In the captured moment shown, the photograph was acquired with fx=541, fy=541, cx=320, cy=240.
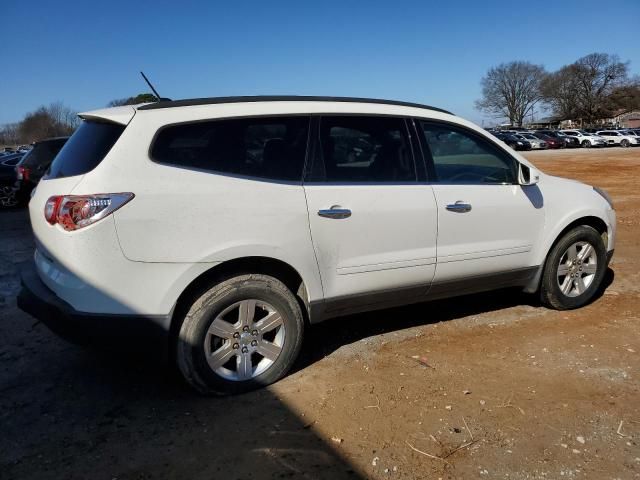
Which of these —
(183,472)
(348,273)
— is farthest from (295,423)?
(348,273)

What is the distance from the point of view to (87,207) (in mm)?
2943

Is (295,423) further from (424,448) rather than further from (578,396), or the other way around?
(578,396)

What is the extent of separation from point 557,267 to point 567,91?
9888 cm

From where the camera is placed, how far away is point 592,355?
3898 millimetres

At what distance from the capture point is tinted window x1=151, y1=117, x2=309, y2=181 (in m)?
3.18

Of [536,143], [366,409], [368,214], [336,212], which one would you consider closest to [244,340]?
[366,409]

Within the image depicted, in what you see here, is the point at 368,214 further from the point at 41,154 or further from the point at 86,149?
the point at 41,154

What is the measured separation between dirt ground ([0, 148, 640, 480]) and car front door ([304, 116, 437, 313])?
0.57 m

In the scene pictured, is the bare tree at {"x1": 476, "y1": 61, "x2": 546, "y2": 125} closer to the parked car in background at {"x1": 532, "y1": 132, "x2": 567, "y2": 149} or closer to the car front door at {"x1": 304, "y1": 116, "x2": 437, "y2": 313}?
the parked car in background at {"x1": 532, "y1": 132, "x2": 567, "y2": 149}

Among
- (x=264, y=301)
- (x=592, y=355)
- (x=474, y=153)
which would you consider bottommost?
(x=592, y=355)

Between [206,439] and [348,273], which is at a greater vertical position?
[348,273]

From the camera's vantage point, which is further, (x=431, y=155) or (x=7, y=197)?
(x=7, y=197)

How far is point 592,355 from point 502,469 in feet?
5.53

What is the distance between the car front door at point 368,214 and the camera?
11.5ft
